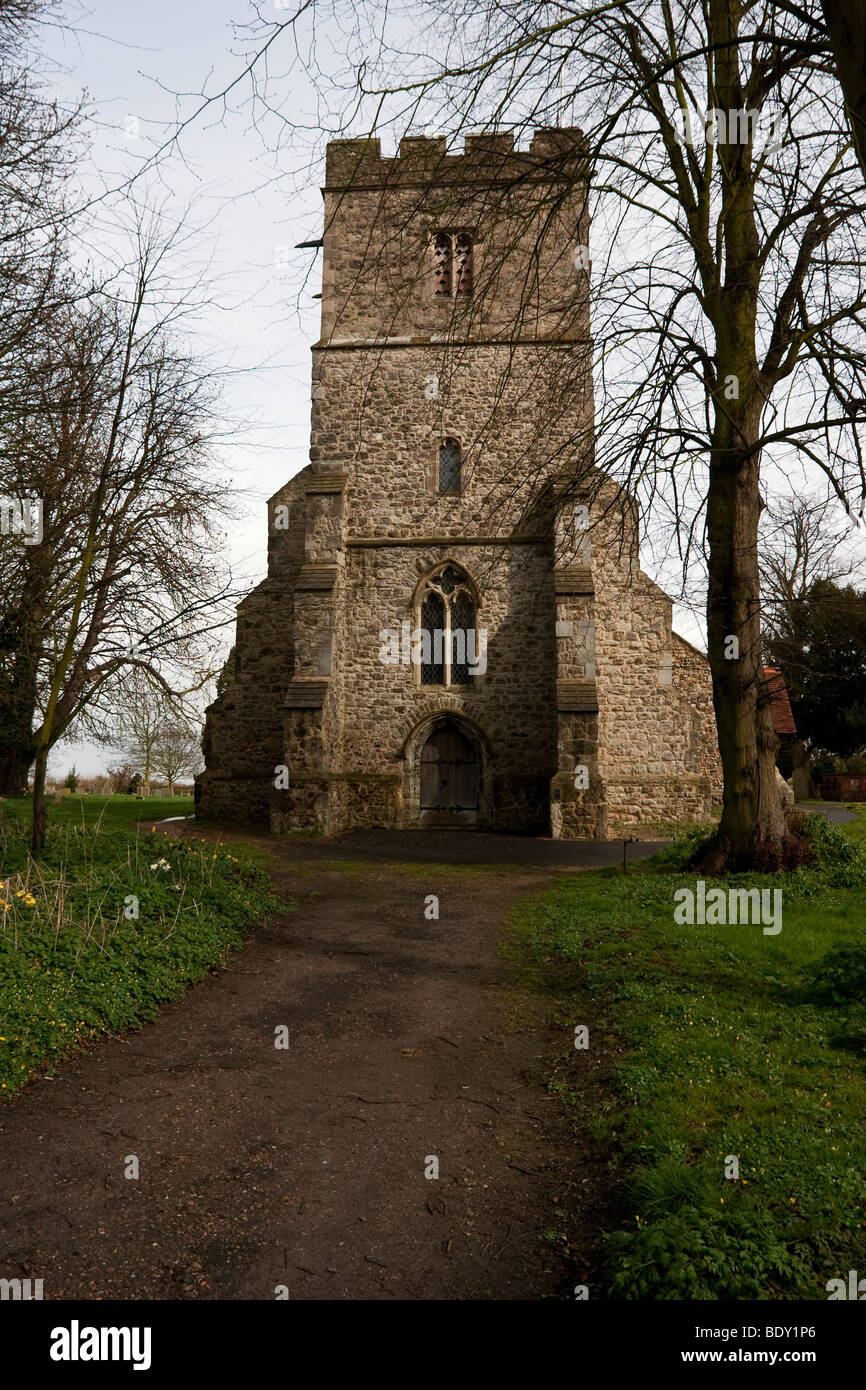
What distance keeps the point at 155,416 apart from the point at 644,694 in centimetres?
1117

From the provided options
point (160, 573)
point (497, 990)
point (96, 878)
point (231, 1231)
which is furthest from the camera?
point (160, 573)

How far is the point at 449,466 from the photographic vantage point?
18234 mm

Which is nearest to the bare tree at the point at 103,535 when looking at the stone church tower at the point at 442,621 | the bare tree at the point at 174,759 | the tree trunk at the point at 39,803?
the tree trunk at the point at 39,803

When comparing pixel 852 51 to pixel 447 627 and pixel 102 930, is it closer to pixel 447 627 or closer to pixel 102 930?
pixel 102 930

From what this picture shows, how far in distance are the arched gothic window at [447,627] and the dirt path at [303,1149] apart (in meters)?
11.3

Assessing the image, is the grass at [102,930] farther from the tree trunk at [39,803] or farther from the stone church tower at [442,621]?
the stone church tower at [442,621]

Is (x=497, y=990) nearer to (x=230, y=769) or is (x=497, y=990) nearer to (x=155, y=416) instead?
(x=155, y=416)

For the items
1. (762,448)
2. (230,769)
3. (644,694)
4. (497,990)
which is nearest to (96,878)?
(497,990)

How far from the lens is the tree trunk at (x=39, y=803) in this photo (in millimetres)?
9109

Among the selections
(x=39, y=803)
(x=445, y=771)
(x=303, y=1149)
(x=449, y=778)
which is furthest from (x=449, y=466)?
(x=303, y=1149)

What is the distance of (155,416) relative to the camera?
32.5 ft

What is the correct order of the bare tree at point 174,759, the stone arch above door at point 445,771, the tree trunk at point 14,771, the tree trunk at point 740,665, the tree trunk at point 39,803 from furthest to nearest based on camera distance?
the bare tree at point 174,759 → the tree trunk at point 14,771 → the stone arch above door at point 445,771 → the tree trunk at point 740,665 → the tree trunk at point 39,803

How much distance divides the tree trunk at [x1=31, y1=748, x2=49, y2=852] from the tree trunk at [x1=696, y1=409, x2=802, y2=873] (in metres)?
7.17
